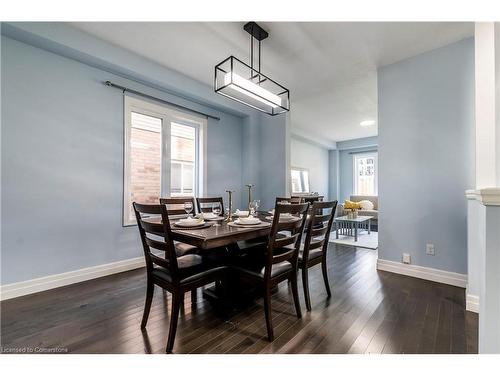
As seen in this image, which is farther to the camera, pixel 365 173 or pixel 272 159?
pixel 365 173

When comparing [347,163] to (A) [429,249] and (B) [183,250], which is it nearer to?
(A) [429,249]

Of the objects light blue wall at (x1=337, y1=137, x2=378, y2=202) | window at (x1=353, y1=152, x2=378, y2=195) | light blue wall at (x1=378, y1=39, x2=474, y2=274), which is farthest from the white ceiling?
window at (x1=353, y1=152, x2=378, y2=195)

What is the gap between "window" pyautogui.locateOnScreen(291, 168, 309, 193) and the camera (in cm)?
676

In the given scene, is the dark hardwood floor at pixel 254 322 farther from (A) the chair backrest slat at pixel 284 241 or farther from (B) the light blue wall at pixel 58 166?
(A) the chair backrest slat at pixel 284 241

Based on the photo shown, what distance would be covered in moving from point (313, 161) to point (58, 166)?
659 cm

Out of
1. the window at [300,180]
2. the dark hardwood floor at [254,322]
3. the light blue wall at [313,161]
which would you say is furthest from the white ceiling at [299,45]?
the window at [300,180]

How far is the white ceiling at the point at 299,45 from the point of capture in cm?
232

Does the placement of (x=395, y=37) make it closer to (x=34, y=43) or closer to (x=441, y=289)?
(x=441, y=289)

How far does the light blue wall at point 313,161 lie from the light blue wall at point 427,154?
3.75 meters

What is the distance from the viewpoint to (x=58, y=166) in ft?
7.97

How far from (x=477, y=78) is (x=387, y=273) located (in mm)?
2183

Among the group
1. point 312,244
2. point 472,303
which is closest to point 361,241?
point 472,303
